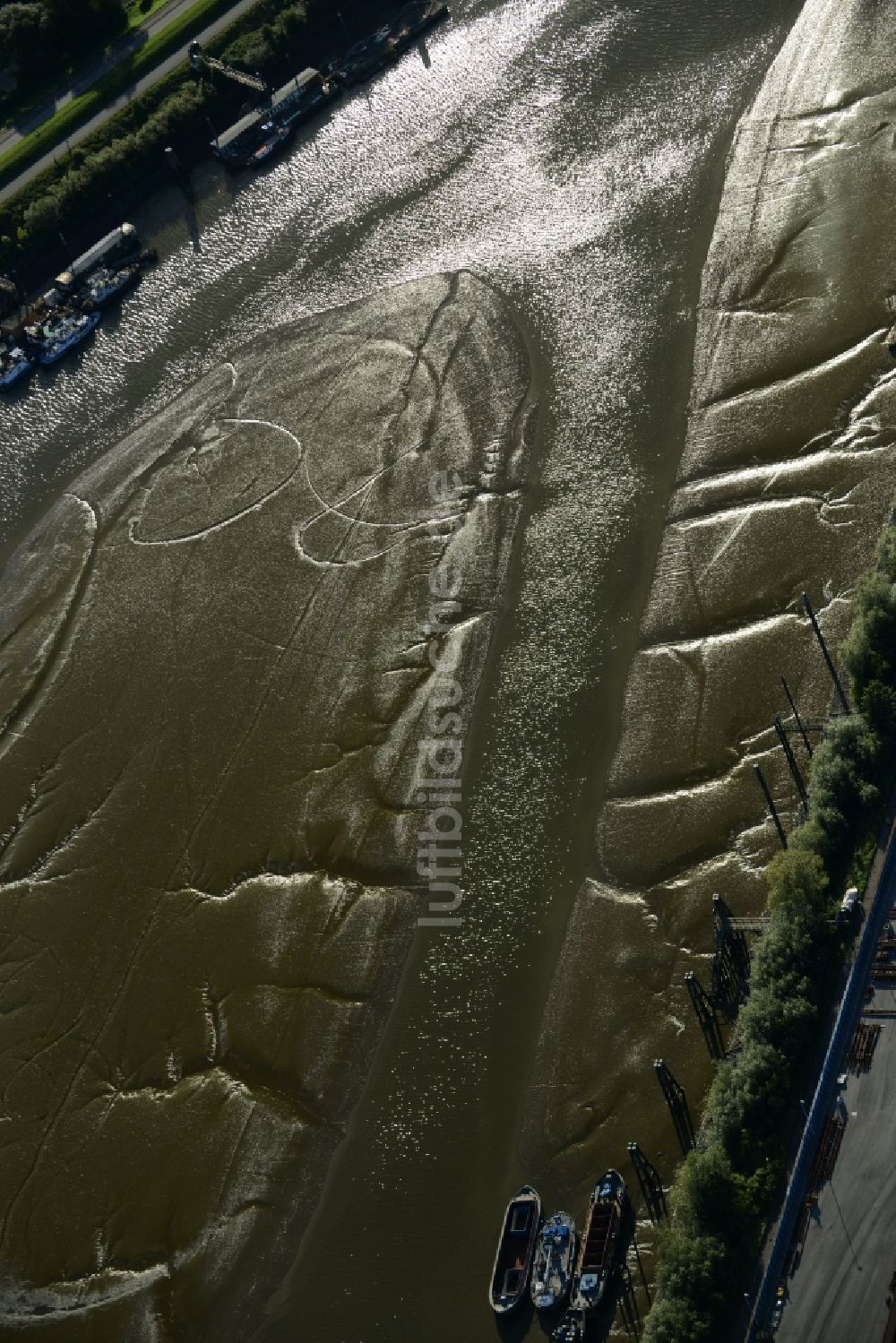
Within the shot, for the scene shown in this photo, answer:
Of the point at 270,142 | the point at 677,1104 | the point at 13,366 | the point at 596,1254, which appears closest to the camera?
the point at 596,1254

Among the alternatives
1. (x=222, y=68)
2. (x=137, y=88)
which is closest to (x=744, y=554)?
(x=222, y=68)

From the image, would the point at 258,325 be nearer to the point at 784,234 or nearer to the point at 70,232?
the point at 70,232

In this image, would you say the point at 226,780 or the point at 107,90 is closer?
the point at 226,780

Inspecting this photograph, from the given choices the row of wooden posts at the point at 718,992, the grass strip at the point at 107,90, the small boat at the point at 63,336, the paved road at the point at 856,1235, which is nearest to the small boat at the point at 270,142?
the grass strip at the point at 107,90

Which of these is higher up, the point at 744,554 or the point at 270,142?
the point at 270,142

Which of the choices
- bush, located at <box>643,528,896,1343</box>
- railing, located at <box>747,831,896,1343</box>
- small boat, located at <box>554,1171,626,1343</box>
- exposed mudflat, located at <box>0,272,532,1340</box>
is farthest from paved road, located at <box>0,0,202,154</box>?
small boat, located at <box>554,1171,626,1343</box>

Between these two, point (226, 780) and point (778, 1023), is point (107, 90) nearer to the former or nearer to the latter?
point (226, 780)

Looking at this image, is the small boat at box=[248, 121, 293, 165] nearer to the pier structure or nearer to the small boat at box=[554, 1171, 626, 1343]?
the pier structure

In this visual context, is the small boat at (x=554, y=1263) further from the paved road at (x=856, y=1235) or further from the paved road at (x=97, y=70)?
the paved road at (x=97, y=70)
